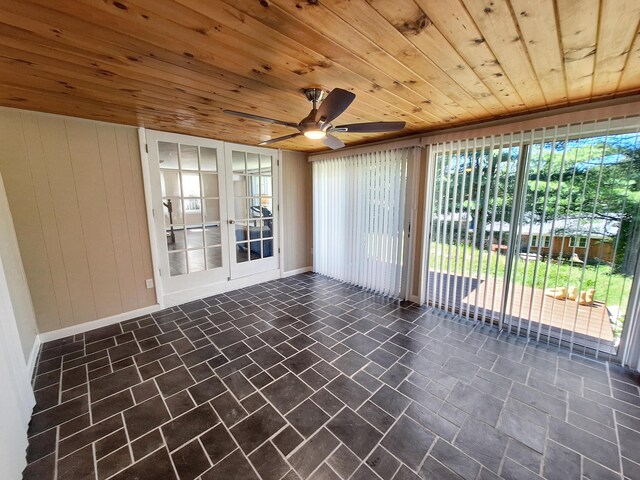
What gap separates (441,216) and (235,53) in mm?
2740

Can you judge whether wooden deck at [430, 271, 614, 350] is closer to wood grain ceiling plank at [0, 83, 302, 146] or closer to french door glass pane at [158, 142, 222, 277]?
french door glass pane at [158, 142, 222, 277]

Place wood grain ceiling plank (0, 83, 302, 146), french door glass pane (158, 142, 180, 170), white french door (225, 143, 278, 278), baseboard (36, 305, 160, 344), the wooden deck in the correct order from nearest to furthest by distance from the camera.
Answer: wood grain ceiling plank (0, 83, 302, 146) < the wooden deck < baseboard (36, 305, 160, 344) < french door glass pane (158, 142, 180, 170) < white french door (225, 143, 278, 278)

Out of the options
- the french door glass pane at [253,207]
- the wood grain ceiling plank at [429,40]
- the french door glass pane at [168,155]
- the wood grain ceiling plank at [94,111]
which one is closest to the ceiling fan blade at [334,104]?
the wood grain ceiling plank at [429,40]

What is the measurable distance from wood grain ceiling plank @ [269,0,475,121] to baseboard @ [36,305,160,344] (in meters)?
3.49

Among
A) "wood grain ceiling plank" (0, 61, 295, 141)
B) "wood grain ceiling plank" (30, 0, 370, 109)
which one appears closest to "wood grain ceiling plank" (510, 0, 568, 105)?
"wood grain ceiling plank" (30, 0, 370, 109)

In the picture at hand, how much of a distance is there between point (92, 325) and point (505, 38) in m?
4.35

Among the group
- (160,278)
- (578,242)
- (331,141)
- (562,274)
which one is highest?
Answer: (331,141)

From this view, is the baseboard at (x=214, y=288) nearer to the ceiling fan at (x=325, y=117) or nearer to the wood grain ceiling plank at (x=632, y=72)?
the ceiling fan at (x=325, y=117)

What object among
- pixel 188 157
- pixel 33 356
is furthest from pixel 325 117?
pixel 33 356

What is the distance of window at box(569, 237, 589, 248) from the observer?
92.0 inches

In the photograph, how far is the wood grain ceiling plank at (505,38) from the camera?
3.72 ft

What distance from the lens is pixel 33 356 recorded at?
2324 mm

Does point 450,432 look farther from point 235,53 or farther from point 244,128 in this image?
point 244,128

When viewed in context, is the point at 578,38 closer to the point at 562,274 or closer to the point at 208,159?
the point at 562,274
